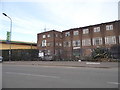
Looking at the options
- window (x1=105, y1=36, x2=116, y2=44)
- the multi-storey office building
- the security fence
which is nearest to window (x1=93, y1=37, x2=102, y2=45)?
the multi-storey office building

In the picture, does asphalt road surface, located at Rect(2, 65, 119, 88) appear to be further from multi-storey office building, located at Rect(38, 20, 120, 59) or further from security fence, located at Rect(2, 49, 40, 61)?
multi-storey office building, located at Rect(38, 20, 120, 59)

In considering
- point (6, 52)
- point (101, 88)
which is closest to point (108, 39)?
point (6, 52)

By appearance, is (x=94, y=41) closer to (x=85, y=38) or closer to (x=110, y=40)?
(x=85, y=38)

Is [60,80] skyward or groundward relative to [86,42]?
groundward

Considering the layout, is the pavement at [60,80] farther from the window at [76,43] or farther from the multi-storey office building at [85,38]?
the window at [76,43]

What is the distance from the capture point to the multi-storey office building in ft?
135

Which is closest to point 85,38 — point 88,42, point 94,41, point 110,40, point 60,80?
point 88,42

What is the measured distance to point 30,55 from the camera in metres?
32.7

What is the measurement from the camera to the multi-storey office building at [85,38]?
135ft

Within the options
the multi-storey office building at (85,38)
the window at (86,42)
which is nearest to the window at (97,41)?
the multi-storey office building at (85,38)

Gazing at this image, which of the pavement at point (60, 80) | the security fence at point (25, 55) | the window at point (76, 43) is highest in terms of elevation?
the window at point (76, 43)

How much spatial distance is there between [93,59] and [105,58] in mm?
1906

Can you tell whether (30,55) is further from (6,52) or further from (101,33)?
(101,33)

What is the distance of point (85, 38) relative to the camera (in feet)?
155
